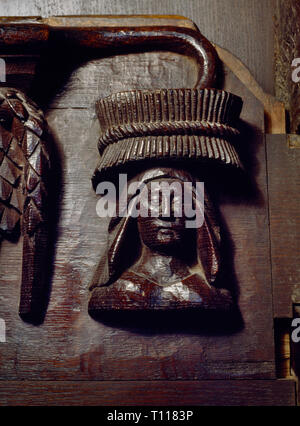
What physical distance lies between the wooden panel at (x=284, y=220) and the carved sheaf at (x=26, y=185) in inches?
18.6

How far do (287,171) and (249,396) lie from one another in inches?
18.4

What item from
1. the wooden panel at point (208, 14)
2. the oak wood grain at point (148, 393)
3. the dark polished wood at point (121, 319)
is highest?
the wooden panel at point (208, 14)

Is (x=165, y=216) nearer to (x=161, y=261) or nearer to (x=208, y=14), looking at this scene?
(x=161, y=261)

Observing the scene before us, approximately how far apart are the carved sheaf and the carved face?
21 centimetres

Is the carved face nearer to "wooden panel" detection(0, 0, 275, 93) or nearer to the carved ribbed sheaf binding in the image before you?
the carved ribbed sheaf binding

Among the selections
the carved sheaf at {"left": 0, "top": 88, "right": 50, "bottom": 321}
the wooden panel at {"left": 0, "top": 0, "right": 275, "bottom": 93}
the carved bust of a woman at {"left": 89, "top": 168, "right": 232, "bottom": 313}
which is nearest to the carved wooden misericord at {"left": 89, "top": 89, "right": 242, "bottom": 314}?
the carved bust of a woman at {"left": 89, "top": 168, "right": 232, "bottom": 313}

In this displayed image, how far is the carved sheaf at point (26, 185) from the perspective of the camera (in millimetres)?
1112

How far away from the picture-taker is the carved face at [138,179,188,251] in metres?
1.10

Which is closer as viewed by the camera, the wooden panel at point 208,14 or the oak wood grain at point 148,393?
the oak wood grain at point 148,393

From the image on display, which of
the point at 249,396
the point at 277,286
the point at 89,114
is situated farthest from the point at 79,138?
the point at 249,396

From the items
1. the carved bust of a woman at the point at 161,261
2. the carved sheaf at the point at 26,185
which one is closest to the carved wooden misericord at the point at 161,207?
the carved bust of a woman at the point at 161,261

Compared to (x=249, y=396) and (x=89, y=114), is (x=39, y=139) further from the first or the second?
(x=249, y=396)

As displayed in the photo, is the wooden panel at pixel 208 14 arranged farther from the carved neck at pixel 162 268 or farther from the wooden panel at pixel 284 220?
the carved neck at pixel 162 268

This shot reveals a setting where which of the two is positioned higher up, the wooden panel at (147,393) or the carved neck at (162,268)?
the carved neck at (162,268)
